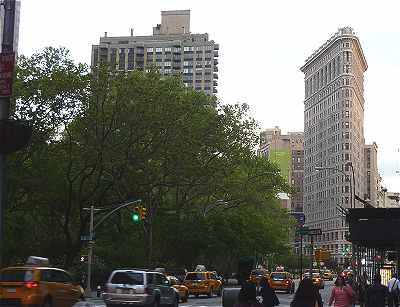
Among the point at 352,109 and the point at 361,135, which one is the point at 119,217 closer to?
the point at 352,109

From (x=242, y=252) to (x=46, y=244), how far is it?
77.3ft

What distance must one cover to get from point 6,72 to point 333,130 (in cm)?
15697

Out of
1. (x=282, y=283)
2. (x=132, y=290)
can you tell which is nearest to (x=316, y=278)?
(x=282, y=283)

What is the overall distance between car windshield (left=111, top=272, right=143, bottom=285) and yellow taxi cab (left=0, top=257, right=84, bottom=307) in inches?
144

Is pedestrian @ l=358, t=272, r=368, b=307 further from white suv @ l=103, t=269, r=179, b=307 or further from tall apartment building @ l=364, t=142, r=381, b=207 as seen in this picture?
tall apartment building @ l=364, t=142, r=381, b=207

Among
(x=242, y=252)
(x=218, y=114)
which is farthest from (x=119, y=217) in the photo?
(x=242, y=252)

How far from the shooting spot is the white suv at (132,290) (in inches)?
997

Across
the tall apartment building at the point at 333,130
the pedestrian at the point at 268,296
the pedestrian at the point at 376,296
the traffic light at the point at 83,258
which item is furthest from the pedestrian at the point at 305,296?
the tall apartment building at the point at 333,130

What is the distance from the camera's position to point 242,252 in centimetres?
6944

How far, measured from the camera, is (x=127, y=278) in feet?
84.6

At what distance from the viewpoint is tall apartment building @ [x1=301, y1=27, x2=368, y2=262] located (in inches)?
6211

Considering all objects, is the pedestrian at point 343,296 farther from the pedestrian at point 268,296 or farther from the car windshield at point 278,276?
the car windshield at point 278,276

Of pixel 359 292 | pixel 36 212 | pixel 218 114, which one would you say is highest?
pixel 218 114

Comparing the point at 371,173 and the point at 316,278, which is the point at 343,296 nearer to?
the point at 316,278
